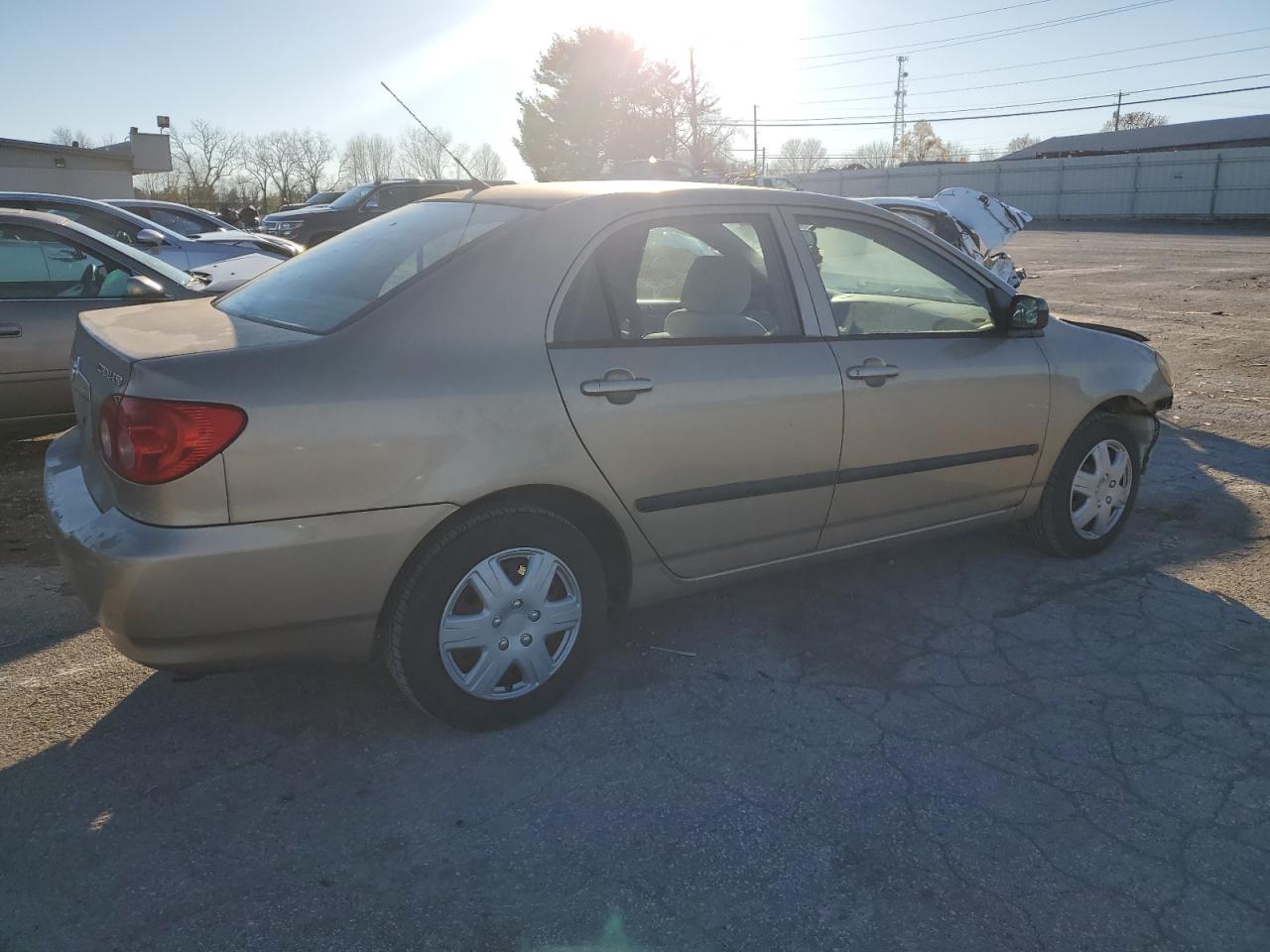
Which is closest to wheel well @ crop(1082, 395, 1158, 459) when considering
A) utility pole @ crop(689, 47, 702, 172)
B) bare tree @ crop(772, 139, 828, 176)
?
utility pole @ crop(689, 47, 702, 172)

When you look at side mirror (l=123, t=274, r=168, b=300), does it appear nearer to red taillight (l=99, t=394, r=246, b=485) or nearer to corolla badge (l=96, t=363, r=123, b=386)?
corolla badge (l=96, t=363, r=123, b=386)

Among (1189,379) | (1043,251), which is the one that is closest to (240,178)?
(1043,251)

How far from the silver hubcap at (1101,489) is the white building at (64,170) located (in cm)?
3353

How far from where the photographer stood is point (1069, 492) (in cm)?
441

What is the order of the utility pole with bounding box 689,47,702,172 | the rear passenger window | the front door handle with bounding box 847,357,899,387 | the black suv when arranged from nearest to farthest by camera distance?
the rear passenger window < the front door handle with bounding box 847,357,899,387 < the black suv < the utility pole with bounding box 689,47,702,172

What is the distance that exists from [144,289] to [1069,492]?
5075 mm

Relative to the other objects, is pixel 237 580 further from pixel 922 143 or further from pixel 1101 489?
pixel 922 143

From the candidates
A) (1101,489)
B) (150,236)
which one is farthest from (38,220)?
(1101,489)

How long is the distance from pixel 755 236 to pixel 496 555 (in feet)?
5.10

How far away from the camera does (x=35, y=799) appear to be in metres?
2.70

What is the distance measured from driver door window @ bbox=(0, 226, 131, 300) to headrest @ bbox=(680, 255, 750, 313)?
4.20 metres

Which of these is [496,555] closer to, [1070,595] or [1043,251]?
[1070,595]

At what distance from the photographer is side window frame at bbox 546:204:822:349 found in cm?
307

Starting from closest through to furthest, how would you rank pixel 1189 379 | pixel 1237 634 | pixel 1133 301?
pixel 1237 634 → pixel 1189 379 → pixel 1133 301
